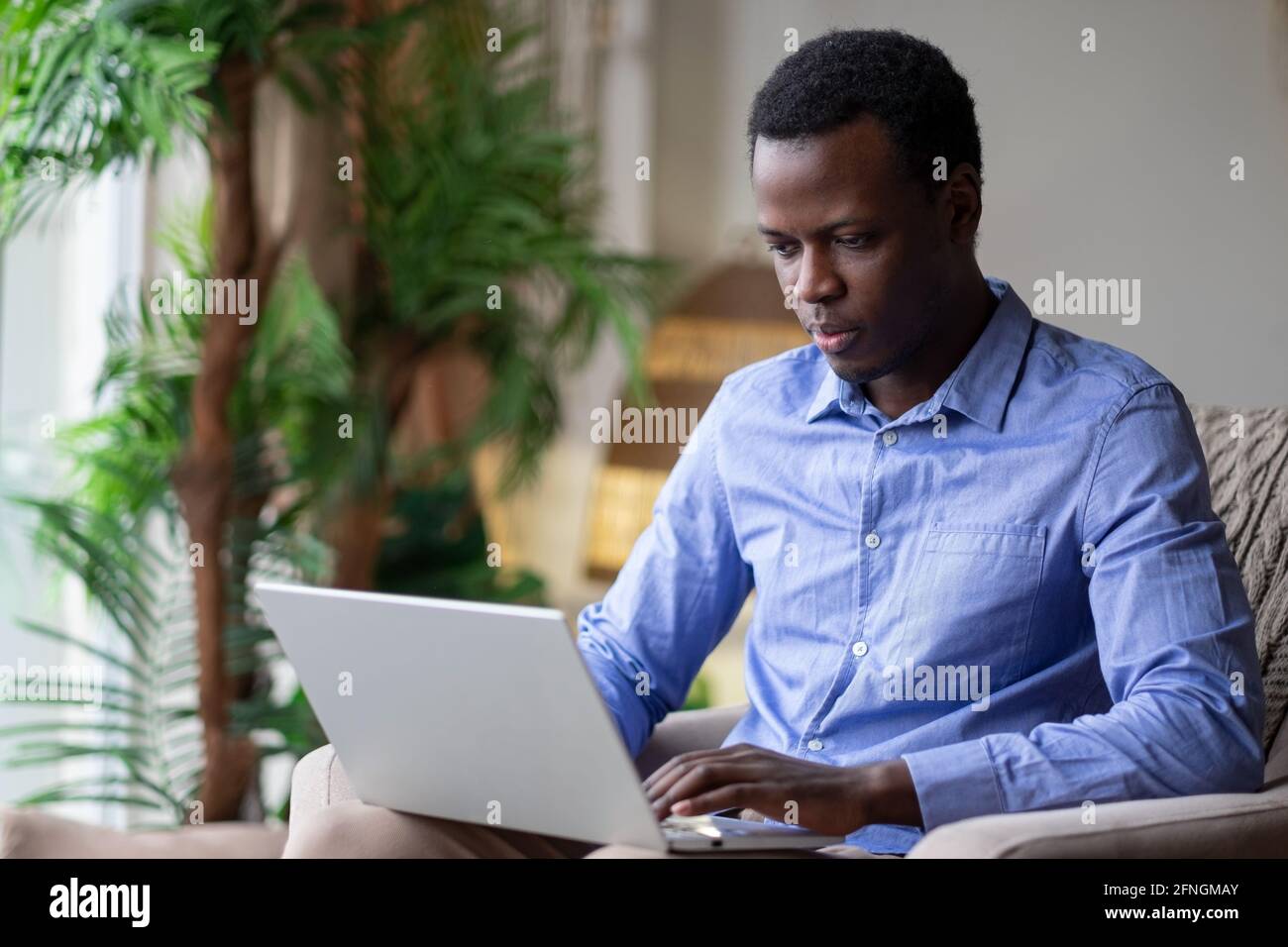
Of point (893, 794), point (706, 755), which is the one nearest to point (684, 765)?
point (706, 755)

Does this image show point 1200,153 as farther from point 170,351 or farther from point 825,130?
point 170,351

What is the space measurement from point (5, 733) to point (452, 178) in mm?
1166

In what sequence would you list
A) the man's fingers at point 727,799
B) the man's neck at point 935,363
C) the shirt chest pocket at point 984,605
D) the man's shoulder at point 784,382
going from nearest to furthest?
the man's fingers at point 727,799 < the shirt chest pocket at point 984,605 < the man's neck at point 935,363 < the man's shoulder at point 784,382

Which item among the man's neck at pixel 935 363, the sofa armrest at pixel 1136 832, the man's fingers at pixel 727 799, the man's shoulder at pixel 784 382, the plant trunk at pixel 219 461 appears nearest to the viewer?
the sofa armrest at pixel 1136 832

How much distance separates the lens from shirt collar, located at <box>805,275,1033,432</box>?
4.42 ft

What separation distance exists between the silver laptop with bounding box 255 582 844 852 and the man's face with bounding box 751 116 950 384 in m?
0.46

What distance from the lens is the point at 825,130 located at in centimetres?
131

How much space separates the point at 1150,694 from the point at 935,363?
15.7 inches

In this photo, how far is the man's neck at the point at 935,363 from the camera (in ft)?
4.59

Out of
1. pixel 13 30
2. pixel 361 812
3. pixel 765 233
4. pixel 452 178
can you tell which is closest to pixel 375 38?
pixel 452 178

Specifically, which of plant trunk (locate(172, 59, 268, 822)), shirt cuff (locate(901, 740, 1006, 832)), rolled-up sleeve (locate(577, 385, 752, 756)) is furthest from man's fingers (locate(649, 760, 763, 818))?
plant trunk (locate(172, 59, 268, 822))

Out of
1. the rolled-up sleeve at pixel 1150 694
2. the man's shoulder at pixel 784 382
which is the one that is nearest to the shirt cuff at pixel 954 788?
the rolled-up sleeve at pixel 1150 694

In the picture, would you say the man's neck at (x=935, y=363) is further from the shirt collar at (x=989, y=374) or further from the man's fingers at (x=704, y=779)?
the man's fingers at (x=704, y=779)

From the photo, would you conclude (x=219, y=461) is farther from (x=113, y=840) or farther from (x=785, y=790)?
(x=785, y=790)
